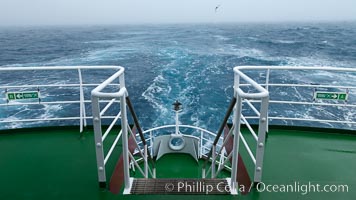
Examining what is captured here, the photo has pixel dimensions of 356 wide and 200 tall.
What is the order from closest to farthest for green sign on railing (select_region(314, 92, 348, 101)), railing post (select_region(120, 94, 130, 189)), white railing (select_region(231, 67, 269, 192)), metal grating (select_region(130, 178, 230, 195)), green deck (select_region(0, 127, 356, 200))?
white railing (select_region(231, 67, 269, 192)) → railing post (select_region(120, 94, 130, 189)) → metal grating (select_region(130, 178, 230, 195)) → green deck (select_region(0, 127, 356, 200)) → green sign on railing (select_region(314, 92, 348, 101))

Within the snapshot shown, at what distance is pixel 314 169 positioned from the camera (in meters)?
2.57

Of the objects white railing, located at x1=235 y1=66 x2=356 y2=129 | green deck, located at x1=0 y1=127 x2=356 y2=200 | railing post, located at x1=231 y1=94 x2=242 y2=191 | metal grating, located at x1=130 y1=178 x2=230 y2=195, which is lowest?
white railing, located at x1=235 y1=66 x2=356 y2=129

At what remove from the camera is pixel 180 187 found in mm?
2115

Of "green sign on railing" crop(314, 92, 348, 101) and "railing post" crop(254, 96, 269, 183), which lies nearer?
"railing post" crop(254, 96, 269, 183)

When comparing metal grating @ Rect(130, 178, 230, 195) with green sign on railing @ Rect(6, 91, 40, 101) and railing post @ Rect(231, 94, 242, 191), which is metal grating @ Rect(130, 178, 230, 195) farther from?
green sign on railing @ Rect(6, 91, 40, 101)

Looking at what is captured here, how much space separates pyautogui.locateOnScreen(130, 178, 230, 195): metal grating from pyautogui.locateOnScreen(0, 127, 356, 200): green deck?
56 millimetres

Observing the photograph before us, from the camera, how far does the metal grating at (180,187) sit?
2.05 metres

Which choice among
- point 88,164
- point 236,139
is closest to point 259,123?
point 236,139

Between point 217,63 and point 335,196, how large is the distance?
17748mm

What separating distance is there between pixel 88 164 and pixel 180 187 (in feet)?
3.52

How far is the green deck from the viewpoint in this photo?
216 cm

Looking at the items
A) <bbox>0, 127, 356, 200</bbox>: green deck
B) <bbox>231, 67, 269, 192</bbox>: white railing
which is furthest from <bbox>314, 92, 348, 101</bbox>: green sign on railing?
<bbox>231, 67, 269, 192</bbox>: white railing

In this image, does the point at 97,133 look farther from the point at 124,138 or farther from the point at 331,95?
the point at 331,95

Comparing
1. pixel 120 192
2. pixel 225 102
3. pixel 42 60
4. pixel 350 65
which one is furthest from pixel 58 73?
pixel 350 65
